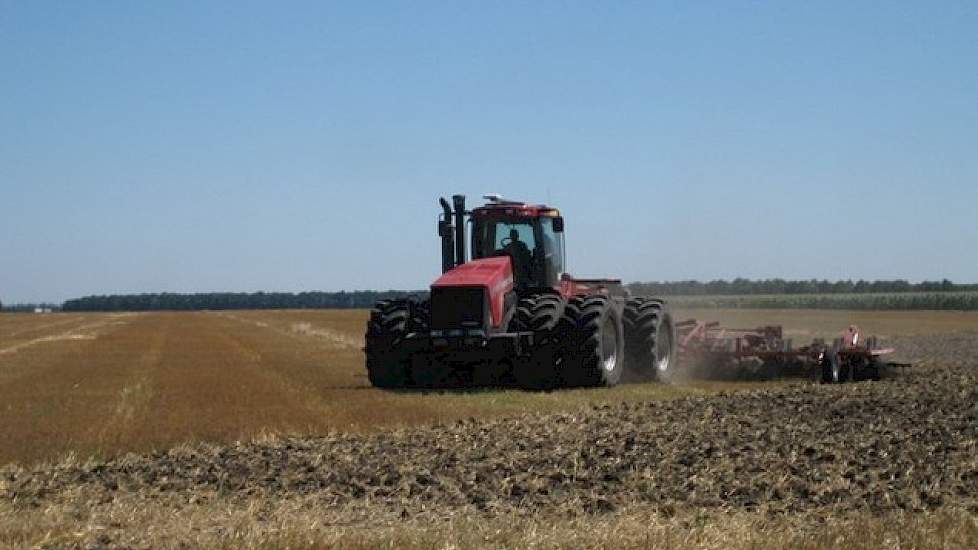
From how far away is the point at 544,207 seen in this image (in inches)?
926

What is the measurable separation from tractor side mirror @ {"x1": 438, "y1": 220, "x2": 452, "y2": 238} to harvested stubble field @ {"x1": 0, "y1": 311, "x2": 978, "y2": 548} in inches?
141

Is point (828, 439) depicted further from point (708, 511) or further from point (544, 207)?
point (544, 207)

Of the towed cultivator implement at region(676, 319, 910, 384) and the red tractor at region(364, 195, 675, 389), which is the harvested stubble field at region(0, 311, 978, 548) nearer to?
the red tractor at region(364, 195, 675, 389)

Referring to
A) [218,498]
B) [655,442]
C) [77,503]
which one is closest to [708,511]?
[655,442]

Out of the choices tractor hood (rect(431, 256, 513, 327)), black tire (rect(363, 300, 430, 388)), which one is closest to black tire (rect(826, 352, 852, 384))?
tractor hood (rect(431, 256, 513, 327))

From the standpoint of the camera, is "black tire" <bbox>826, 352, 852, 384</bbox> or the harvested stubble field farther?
"black tire" <bbox>826, 352, 852, 384</bbox>

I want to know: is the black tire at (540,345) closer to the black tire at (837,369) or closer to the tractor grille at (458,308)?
the tractor grille at (458,308)

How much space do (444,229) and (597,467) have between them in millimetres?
11632

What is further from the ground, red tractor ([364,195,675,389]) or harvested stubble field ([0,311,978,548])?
red tractor ([364,195,675,389])

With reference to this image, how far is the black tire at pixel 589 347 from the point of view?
22203 mm

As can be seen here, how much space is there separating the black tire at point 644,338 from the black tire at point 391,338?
4.34 m

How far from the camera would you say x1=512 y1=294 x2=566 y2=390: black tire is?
22.2m

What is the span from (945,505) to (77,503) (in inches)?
283

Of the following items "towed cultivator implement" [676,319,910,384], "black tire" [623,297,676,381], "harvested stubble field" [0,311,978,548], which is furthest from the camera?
"black tire" [623,297,676,381]
